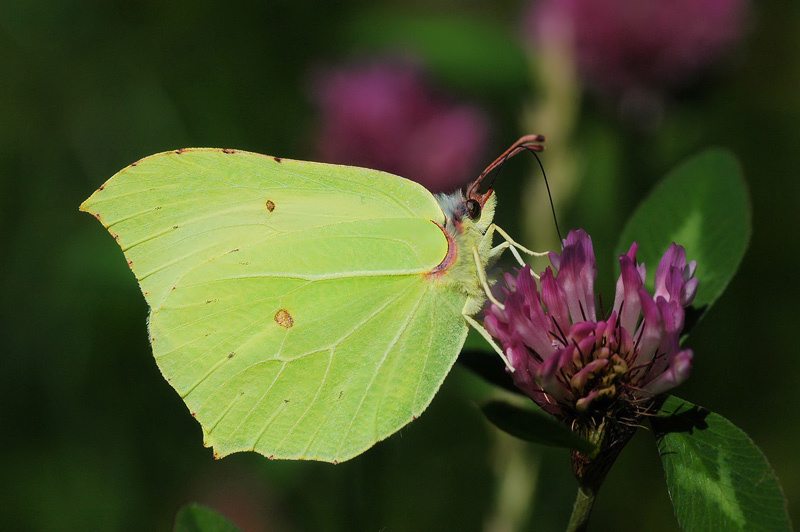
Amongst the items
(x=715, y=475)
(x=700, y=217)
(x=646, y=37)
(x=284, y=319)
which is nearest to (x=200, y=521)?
(x=284, y=319)

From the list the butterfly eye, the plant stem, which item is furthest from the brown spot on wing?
the plant stem

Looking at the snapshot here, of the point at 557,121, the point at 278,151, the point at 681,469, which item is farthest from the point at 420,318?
the point at 278,151

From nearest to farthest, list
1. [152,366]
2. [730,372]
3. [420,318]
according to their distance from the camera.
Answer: [420,318]
[730,372]
[152,366]

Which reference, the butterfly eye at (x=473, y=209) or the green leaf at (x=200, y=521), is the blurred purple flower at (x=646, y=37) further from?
the green leaf at (x=200, y=521)

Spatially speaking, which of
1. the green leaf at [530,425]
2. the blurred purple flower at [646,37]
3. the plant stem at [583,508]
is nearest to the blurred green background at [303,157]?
the blurred purple flower at [646,37]

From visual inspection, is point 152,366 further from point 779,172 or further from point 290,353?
point 779,172

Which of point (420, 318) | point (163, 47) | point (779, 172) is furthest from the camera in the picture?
point (163, 47)

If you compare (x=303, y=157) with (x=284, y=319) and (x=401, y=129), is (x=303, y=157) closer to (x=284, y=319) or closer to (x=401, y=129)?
(x=401, y=129)

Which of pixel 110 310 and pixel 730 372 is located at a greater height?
pixel 110 310
